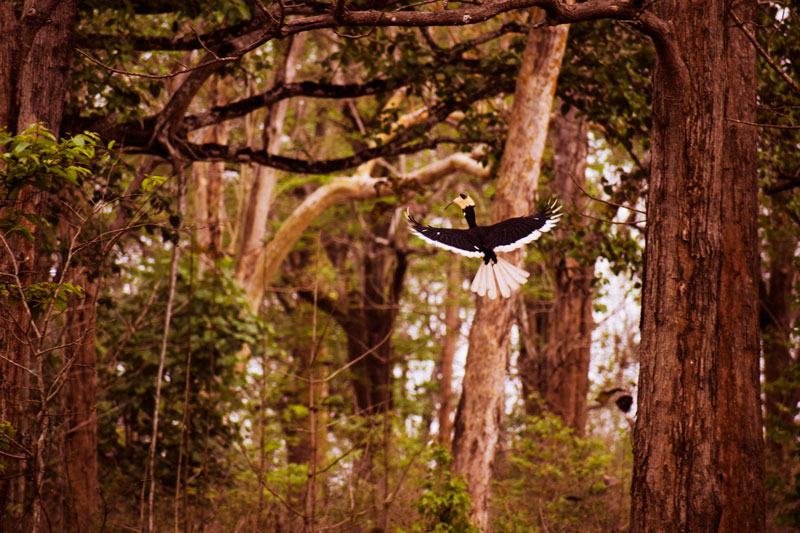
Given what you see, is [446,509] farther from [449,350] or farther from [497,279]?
[449,350]

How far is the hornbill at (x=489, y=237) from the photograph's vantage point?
471cm

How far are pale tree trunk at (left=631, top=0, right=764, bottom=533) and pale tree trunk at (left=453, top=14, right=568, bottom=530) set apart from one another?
10.4 ft

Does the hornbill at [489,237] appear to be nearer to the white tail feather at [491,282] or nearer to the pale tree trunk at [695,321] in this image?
the white tail feather at [491,282]

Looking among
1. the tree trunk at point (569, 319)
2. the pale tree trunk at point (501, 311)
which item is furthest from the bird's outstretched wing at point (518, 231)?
the tree trunk at point (569, 319)

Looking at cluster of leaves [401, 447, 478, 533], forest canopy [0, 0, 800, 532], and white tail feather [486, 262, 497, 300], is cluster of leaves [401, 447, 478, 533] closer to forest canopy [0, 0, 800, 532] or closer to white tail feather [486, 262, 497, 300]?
forest canopy [0, 0, 800, 532]

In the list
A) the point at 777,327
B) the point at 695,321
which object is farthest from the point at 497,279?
the point at 777,327

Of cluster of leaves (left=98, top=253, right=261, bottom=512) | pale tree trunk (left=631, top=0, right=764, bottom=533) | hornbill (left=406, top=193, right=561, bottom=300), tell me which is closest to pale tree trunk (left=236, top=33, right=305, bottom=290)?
cluster of leaves (left=98, top=253, right=261, bottom=512)

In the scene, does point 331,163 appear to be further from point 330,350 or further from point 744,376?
point 330,350

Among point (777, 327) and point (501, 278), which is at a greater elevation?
point (777, 327)

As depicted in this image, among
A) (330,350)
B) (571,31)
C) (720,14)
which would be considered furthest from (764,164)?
(330,350)

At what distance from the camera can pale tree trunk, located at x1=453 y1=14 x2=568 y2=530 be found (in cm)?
769

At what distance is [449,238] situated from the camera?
483cm

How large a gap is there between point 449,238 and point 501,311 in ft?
10.8

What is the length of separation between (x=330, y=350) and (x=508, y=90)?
1020 centimetres
